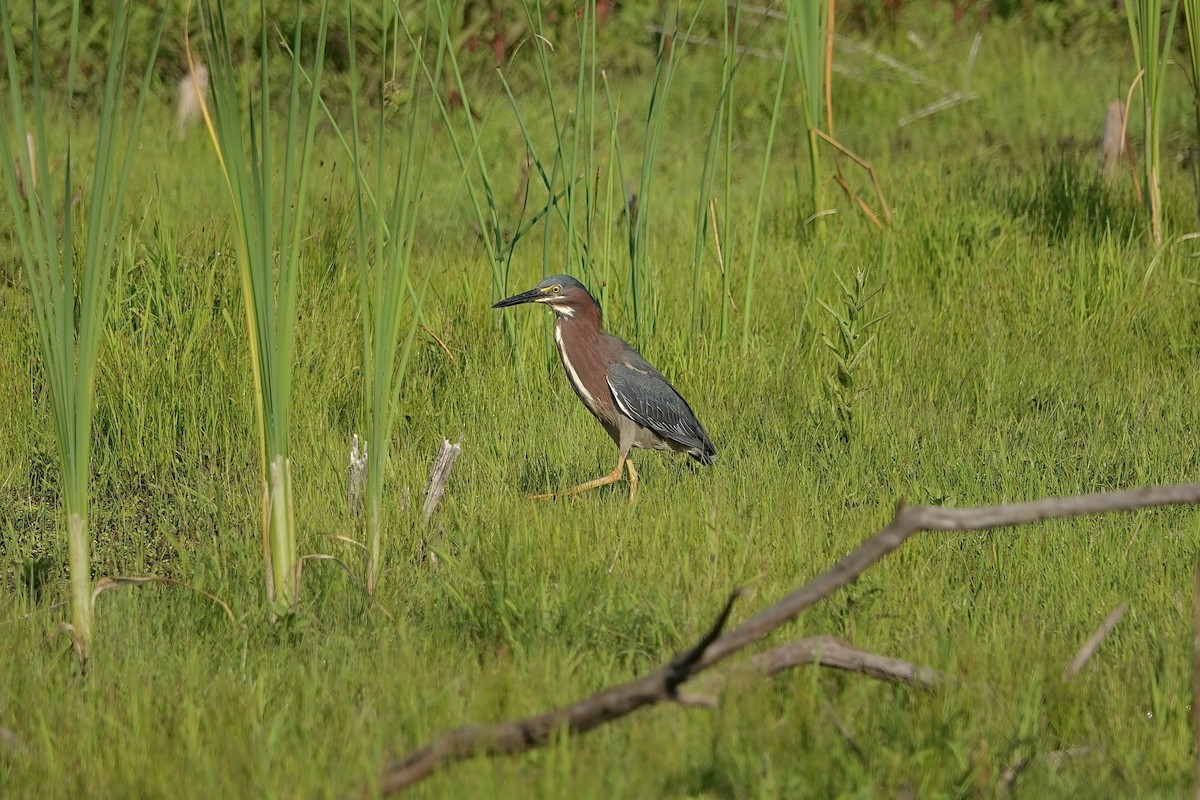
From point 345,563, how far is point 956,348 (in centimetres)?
306

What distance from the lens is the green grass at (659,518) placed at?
2.61 m

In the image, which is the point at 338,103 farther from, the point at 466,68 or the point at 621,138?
the point at 621,138

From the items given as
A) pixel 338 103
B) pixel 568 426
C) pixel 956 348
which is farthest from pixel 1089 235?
pixel 338 103

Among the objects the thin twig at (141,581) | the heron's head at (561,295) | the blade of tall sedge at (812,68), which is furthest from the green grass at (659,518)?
the heron's head at (561,295)

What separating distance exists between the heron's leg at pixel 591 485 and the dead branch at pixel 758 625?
178 cm

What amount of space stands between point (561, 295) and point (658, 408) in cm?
58

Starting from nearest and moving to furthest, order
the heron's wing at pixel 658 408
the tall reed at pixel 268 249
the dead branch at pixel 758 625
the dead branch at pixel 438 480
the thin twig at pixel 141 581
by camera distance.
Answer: the dead branch at pixel 758 625 < the tall reed at pixel 268 249 < the thin twig at pixel 141 581 < the dead branch at pixel 438 480 < the heron's wing at pixel 658 408

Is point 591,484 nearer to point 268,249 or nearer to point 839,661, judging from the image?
point 268,249

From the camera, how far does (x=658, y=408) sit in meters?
4.67

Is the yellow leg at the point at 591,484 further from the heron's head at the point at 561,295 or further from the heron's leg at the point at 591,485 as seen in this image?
the heron's head at the point at 561,295

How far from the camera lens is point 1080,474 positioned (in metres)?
4.36

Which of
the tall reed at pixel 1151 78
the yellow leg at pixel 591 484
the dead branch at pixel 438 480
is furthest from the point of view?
the tall reed at pixel 1151 78

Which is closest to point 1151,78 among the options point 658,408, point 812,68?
point 812,68

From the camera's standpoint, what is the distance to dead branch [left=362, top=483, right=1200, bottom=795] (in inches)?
89.4
